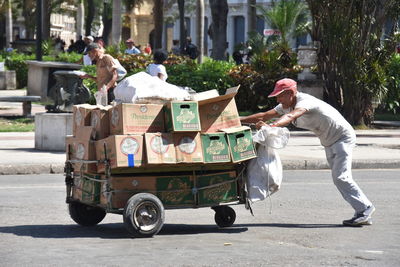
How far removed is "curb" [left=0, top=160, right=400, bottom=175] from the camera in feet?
50.7

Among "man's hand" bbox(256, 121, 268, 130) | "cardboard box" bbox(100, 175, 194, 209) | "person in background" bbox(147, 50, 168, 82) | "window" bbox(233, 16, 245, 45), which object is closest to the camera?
"cardboard box" bbox(100, 175, 194, 209)

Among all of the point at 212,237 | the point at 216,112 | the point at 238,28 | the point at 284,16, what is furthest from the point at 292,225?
the point at 238,28

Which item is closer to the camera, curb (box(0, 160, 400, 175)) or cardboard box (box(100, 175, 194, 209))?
A: cardboard box (box(100, 175, 194, 209))

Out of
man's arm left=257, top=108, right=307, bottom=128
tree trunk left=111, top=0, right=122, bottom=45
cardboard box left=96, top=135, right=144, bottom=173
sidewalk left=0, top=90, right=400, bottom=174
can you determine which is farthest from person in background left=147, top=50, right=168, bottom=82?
tree trunk left=111, top=0, right=122, bottom=45

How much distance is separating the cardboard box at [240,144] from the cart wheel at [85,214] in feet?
5.19

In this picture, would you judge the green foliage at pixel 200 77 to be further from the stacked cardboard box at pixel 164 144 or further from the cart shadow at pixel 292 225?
the stacked cardboard box at pixel 164 144

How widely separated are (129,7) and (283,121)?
58.5 m

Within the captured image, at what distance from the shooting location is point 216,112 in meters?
9.97

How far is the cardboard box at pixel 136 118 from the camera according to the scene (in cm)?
948

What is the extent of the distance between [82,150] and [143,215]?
39.2 inches

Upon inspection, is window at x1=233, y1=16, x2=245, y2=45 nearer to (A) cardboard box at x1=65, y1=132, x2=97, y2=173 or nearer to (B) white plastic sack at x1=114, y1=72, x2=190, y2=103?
(A) cardboard box at x1=65, y1=132, x2=97, y2=173

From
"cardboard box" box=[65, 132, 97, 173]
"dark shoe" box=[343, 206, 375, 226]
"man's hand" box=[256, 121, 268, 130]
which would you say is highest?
"man's hand" box=[256, 121, 268, 130]

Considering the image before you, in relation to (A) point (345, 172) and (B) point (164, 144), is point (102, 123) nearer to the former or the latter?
(B) point (164, 144)

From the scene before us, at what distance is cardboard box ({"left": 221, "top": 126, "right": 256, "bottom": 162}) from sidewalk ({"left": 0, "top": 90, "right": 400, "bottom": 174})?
20.2ft
